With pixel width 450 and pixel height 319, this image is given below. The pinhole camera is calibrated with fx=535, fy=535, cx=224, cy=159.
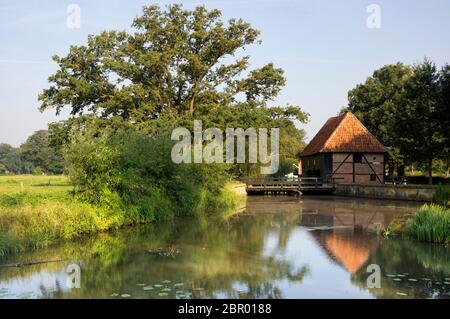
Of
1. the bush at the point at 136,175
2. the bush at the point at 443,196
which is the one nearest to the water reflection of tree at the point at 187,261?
the bush at the point at 136,175

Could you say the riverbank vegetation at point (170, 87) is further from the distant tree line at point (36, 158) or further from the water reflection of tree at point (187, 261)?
the distant tree line at point (36, 158)

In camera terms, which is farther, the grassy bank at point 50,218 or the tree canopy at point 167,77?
the tree canopy at point 167,77

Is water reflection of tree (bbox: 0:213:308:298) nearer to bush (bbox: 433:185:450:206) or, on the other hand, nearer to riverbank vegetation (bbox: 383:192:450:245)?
riverbank vegetation (bbox: 383:192:450:245)

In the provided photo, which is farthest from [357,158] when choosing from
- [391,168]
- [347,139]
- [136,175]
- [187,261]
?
[187,261]

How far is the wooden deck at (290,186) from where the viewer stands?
1601 inches

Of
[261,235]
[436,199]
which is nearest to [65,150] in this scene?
[261,235]

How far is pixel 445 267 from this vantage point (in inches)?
481

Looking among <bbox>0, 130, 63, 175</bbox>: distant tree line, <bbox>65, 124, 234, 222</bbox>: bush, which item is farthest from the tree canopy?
<bbox>0, 130, 63, 175</bbox>: distant tree line

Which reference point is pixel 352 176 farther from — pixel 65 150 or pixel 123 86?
pixel 65 150

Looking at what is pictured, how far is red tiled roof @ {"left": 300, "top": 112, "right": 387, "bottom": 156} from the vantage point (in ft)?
134

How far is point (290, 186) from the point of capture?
137 ft

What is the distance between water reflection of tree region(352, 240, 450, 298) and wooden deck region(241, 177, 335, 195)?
24.8m

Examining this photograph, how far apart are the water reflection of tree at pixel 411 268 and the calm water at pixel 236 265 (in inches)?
0.8
